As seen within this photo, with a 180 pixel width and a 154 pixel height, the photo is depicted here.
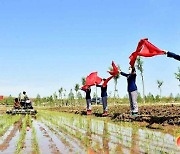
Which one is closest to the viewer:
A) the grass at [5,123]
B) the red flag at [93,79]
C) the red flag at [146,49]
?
the red flag at [146,49]

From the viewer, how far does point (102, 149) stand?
6.23 metres

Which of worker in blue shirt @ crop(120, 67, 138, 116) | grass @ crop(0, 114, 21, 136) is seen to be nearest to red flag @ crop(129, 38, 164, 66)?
worker in blue shirt @ crop(120, 67, 138, 116)

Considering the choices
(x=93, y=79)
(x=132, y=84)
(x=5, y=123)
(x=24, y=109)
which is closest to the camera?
(x=132, y=84)

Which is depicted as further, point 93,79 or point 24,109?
point 24,109

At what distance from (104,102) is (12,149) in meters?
10.7

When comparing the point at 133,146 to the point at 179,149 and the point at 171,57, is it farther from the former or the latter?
the point at 171,57

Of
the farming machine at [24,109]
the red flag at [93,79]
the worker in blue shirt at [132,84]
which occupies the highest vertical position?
the red flag at [93,79]

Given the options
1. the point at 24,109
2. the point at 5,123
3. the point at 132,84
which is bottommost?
the point at 5,123

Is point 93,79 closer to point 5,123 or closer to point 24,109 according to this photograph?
point 5,123

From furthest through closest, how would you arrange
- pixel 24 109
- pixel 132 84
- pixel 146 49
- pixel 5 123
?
pixel 24 109 → pixel 5 123 → pixel 132 84 → pixel 146 49

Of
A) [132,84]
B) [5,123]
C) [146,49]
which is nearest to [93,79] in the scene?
[5,123]

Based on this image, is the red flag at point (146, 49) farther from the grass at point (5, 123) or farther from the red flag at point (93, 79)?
the red flag at point (93, 79)

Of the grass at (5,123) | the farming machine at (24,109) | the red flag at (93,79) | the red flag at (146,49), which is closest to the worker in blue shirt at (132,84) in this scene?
the red flag at (146,49)

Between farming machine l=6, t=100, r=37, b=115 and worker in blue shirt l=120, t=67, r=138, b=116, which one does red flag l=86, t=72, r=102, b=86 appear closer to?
worker in blue shirt l=120, t=67, r=138, b=116
